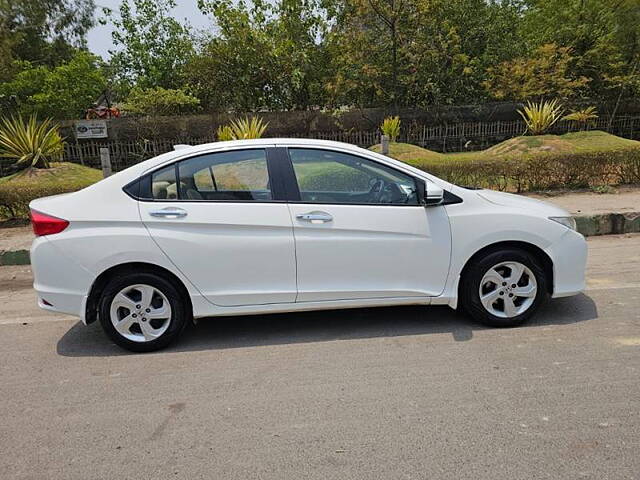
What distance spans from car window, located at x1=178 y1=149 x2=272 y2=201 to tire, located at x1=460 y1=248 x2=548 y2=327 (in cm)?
177

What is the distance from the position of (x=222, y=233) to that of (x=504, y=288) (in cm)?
228

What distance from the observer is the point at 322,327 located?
14.5 ft

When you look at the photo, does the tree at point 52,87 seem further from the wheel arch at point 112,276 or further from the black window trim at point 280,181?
the wheel arch at point 112,276

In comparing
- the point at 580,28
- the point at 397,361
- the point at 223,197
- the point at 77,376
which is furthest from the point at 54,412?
the point at 580,28

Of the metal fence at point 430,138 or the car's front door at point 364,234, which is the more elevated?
the metal fence at point 430,138

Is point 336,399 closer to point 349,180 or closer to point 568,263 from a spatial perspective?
point 349,180

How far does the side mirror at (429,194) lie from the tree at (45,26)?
16335 mm

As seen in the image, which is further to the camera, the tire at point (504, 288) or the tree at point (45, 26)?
the tree at point (45, 26)

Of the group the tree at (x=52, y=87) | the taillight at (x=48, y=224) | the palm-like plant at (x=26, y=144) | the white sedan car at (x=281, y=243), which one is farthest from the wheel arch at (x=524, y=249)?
the tree at (x=52, y=87)

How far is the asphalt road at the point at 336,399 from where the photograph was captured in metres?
2.64

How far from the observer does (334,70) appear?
16984 millimetres

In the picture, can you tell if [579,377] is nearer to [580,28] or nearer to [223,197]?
[223,197]

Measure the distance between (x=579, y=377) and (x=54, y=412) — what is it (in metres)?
3.38

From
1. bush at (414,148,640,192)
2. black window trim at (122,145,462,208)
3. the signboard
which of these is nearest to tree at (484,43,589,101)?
bush at (414,148,640,192)
